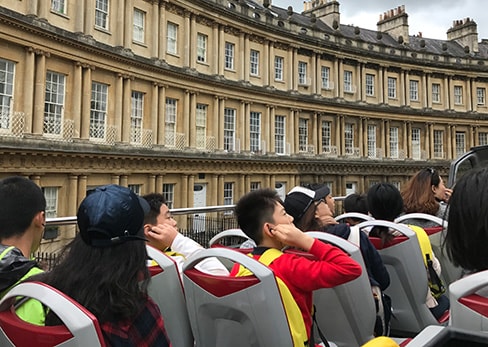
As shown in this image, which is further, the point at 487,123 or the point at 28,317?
the point at 487,123

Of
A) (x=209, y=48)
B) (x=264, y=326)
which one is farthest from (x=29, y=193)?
(x=209, y=48)

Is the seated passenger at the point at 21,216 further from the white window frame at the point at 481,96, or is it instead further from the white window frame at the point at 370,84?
the white window frame at the point at 481,96

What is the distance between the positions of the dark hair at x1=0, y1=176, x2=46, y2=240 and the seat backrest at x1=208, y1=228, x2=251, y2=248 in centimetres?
164

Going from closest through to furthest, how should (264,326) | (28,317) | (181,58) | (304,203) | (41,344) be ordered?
(41,344), (28,317), (264,326), (304,203), (181,58)

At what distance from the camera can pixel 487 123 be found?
36281 millimetres

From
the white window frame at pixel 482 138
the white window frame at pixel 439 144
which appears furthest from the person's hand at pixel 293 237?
the white window frame at pixel 482 138

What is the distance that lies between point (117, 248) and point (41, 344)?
51cm

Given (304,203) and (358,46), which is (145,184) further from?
(358,46)

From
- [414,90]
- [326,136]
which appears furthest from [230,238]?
[414,90]

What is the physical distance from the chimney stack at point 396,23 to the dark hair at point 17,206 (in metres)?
39.0

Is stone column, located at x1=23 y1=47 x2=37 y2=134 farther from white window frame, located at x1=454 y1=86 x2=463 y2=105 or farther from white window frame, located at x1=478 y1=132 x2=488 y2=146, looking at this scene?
white window frame, located at x1=478 y1=132 x2=488 y2=146

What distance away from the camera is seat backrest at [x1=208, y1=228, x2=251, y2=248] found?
3748 millimetres

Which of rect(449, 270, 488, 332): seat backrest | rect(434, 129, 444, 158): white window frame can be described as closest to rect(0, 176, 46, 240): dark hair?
rect(449, 270, 488, 332): seat backrest

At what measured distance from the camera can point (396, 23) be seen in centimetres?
3734
